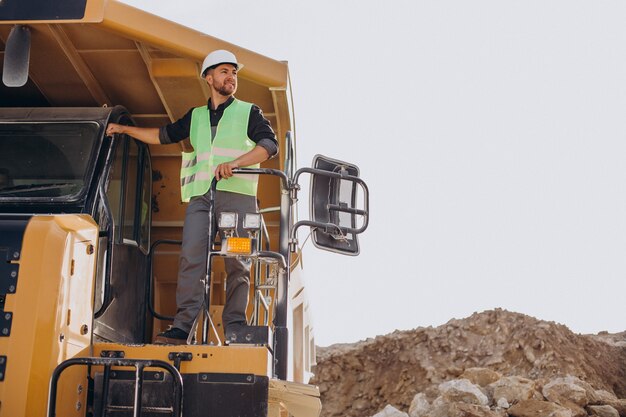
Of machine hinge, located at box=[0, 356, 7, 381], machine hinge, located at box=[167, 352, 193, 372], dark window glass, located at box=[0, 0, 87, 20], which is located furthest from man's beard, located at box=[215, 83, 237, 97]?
machine hinge, located at box=[0, 356, 7, 381]

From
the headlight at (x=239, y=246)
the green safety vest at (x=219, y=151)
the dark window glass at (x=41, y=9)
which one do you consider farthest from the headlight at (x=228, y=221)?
the dark window glass at (x=41, y=9)

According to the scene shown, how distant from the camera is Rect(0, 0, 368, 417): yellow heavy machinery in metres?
3.81

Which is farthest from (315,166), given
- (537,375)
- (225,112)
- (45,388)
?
(537,375)

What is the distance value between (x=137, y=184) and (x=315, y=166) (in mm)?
1278

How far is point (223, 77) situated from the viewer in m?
4.85

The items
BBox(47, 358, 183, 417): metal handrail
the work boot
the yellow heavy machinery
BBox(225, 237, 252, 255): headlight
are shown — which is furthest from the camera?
the work boot

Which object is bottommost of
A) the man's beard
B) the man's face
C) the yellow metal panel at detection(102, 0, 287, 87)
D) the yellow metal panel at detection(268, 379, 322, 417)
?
the yellow metal panel at detection(268, 379, 322, 417)

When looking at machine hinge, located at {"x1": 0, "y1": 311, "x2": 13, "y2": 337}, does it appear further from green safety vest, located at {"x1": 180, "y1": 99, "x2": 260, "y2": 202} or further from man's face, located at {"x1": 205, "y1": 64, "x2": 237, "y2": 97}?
man's face, located at {"x1": 205, "y1": 64, "x2": 237, "y2": 97}

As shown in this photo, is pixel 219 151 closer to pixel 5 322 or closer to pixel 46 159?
pixel 46 159

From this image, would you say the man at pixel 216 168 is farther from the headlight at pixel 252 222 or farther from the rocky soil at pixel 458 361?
the rocky soil at pixel 458 361

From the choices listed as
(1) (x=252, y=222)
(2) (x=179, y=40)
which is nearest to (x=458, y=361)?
(2) (x=179, y=40)

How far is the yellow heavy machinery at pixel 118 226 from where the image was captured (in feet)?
12.5

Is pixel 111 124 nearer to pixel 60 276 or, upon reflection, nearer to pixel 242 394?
pixel 60 276

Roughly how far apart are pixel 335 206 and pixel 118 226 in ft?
4.13
